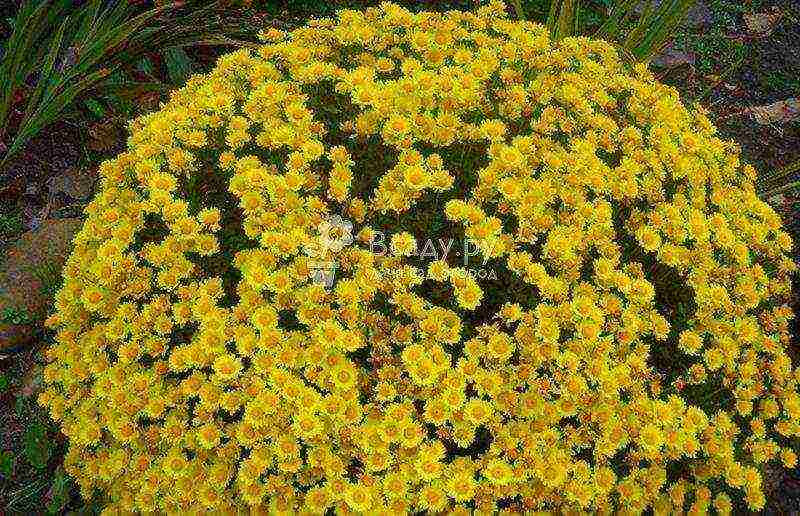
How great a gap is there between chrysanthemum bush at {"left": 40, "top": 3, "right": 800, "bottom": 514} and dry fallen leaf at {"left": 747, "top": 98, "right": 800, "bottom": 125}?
1.87 metres

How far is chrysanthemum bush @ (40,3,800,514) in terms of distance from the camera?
195 centimetres

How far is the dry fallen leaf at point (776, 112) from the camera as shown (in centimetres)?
420

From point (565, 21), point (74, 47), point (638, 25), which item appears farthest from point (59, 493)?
point (638, 25)

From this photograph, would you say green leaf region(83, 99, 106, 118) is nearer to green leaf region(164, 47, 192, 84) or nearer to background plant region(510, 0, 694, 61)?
green leaf region(164, 47, 192, 84)

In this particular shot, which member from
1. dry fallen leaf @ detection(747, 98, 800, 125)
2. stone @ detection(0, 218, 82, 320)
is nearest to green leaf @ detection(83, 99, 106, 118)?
stone @ detection(0, 218, 82, 320)

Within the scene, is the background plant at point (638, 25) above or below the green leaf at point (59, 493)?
above

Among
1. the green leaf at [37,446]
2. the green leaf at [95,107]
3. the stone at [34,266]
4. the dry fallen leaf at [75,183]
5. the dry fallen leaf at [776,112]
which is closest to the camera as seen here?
the green leaf at [37,446]

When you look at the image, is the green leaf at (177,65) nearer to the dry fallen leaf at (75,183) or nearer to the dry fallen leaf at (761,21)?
the dry fallen leaf at (75,183)

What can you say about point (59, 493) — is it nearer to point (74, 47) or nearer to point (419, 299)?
point (419, 299)

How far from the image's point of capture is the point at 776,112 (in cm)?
425

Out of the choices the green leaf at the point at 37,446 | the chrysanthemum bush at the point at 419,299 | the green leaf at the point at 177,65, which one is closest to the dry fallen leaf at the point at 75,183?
the green leaf at the point at 177,65

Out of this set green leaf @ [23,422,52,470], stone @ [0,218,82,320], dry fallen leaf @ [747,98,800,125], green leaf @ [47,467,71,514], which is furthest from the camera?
dry fallen leaf @ [747,98,800,125]

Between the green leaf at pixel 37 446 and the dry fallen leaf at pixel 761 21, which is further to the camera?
the dry fallen leaf at pixel 761 21

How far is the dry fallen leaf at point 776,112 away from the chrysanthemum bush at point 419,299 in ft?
6.13
